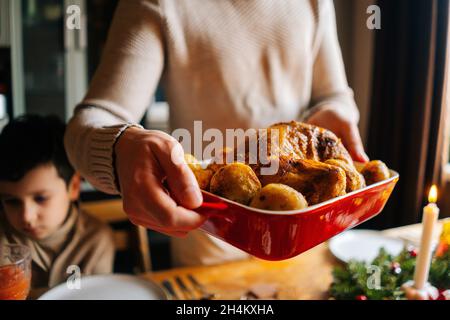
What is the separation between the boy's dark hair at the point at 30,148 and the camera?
3.36ft

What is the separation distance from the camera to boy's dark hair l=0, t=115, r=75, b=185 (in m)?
1.02

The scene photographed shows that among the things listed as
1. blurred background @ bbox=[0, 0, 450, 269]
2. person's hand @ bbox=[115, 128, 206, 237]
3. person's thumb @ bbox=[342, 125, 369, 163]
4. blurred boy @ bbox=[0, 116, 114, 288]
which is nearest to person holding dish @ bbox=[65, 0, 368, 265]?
person's thumb @ bbox=[342, 125, 369, 163]

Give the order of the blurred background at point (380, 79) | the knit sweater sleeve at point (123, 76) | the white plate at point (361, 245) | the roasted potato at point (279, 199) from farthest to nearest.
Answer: the blurred background at point (380, 79), the white plate at point (361, 245), the knit sweater sleeve at point (123, 76), the roasted potato at point (279, 199)

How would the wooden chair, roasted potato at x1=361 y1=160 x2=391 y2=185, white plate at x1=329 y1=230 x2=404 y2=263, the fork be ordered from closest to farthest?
roasted potato at x1=361 y1=160 x2=391 y2=185 → the fork → white plate at x1=329 y1=230 x2=404 y2=263 → the wooden chair

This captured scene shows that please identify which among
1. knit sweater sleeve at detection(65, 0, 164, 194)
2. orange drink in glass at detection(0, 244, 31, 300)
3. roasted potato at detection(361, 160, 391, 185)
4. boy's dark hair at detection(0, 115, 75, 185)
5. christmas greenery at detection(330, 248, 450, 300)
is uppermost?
knit sweater sleeve at detection(65, 0, 164, 194)

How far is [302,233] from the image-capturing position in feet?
1.52

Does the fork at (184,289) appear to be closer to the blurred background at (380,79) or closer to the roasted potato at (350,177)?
the roasted potato at (350,177)

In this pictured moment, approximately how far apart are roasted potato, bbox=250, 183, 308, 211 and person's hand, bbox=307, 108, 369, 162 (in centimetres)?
27

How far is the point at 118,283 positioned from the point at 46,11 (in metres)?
1.74

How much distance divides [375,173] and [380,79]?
1.75m

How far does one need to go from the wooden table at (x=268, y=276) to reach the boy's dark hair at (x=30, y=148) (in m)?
0.36

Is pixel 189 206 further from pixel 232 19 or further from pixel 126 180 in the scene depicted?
pixel 232 19

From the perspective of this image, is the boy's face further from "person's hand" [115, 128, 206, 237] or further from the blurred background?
the blurred background

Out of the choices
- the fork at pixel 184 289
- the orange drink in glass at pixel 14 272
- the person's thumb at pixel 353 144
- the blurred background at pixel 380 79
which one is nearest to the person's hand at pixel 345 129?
the person's thumb at pixel 353 144
